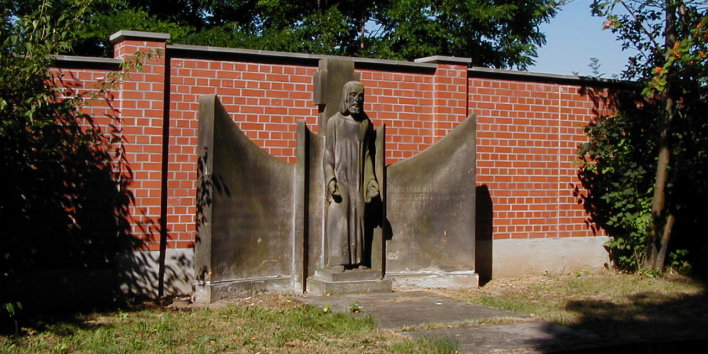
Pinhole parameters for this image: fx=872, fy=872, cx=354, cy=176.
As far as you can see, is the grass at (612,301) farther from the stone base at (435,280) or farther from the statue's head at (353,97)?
the statue's head at (353,97)

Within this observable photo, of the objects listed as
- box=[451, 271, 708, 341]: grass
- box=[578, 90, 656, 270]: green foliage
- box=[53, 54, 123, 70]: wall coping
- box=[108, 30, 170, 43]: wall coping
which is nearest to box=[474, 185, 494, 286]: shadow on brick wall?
box=[451, 271, 708, 341]: grass

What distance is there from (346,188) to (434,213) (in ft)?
4.74

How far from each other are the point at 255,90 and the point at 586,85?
5080 mm

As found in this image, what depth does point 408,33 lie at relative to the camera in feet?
75.4

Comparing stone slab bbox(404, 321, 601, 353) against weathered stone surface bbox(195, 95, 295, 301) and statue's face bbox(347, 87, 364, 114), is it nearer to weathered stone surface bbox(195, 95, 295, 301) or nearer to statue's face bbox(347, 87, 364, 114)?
weathered stone surface bbox(195, 95, 295, 301)

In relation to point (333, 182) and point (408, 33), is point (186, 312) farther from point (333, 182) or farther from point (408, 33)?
point (408, 33)

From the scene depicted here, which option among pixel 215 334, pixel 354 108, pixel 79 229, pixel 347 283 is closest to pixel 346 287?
pixel 347 283

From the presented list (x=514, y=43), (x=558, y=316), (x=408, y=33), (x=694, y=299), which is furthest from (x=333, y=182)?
(x=514, y=43)

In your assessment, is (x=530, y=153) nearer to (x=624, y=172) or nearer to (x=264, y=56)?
(x=624, y=172)

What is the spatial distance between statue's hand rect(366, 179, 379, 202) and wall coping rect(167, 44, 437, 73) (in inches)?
63.1

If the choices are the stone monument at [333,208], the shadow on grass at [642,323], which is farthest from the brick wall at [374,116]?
the shadow on grass at [642,323]

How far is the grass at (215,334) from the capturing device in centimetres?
712

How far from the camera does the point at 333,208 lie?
32.8ft

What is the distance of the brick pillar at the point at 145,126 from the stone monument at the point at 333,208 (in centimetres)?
56
